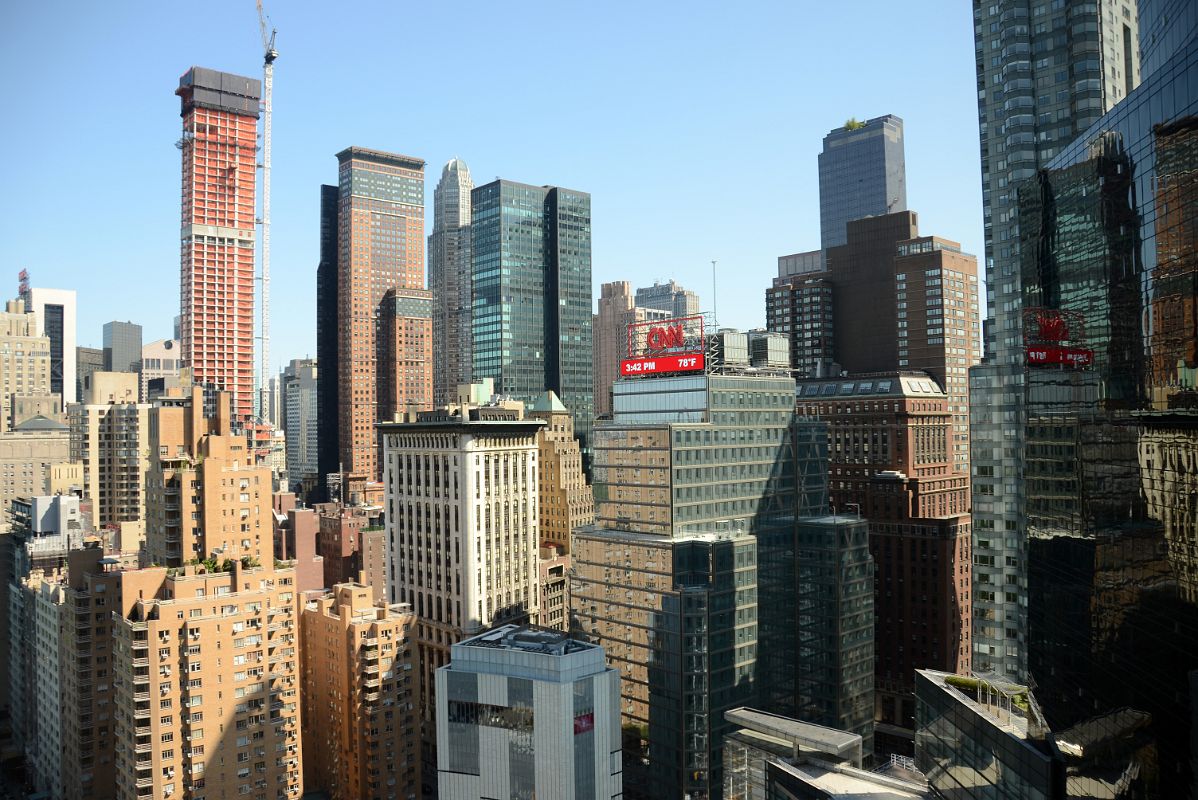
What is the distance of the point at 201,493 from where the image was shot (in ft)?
453

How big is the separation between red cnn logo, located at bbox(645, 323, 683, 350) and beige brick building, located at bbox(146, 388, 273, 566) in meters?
65.4

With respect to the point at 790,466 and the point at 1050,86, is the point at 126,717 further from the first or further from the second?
the point at 1050,86

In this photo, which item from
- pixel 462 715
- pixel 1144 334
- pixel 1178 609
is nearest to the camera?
pixel 1178 609

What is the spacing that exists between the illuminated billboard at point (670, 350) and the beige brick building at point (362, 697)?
5603cm

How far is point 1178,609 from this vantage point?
204ft

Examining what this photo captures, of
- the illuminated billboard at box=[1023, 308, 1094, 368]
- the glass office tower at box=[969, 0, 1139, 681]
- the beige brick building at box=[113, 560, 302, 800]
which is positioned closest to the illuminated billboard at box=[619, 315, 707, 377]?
the glass office tower at box=[969, 0, 1139, 681]

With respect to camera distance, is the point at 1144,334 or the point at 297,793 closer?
the point at 1144,334

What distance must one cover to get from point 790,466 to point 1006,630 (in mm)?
40909

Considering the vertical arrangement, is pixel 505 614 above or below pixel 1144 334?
below

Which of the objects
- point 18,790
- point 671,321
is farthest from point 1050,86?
point 18,790

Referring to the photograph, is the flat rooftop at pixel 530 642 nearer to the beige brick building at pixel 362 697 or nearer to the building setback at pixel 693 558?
the building setback at pixel 693 558

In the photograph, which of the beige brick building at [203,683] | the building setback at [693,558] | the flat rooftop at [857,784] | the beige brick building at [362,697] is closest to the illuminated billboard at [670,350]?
the building setback at [693,558]

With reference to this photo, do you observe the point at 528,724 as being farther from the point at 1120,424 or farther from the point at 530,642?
the point at 1120,424

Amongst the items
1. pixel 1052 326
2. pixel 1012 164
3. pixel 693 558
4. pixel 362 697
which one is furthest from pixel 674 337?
pixel 362 697
